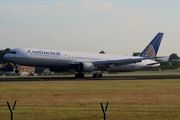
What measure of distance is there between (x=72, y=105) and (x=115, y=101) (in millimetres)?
3940

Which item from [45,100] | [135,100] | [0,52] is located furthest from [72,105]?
[0,52]

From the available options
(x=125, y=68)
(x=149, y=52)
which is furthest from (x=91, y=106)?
(x=149, y=52)

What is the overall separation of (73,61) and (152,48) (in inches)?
891

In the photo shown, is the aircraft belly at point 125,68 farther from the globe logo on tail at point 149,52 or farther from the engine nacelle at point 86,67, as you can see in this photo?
the engine nacelle at point 86,67

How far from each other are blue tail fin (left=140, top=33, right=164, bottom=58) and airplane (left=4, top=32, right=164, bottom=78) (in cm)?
364

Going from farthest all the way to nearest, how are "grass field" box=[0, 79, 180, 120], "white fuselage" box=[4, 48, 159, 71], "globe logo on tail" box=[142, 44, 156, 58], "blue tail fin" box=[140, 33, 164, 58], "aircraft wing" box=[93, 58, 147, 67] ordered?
"blue tail fin" box=[140, 33, 164, 58] < "globe logo on tail" box=[142, 44, 156, 58] < "aircraft wing" box=[93, 58, 147, 67] < "white fuselage" box=[4, 48, 159, 71] < "grass field" box=[0, 79, 180, 120]

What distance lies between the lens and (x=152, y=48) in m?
81.2

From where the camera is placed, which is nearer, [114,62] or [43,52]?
[43,52]

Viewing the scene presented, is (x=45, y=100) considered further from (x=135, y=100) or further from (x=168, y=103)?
(x=168, y=103)

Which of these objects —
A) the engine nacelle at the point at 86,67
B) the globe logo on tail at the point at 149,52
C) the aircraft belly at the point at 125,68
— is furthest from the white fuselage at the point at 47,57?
the globe logo on tail at the point at 149,52

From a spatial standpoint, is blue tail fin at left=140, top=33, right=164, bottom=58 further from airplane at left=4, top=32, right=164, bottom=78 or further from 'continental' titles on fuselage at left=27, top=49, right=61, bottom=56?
'continental' titles on fuselage at left=27, top=49, right=61, bottom=56

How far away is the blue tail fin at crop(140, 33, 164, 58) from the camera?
263 feet

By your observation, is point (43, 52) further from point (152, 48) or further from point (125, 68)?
point (152, 48)

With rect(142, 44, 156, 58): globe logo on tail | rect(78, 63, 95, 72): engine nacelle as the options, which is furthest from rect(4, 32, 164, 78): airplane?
rect(142, 44, 156, 58): globe logo on tail
